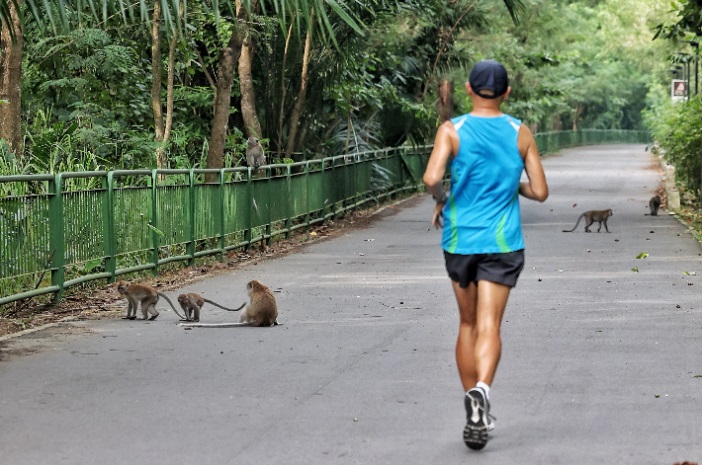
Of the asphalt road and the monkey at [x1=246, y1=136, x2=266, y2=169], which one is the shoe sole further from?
the monkey at [x1=246, y1=136, x2=266, y2=169]

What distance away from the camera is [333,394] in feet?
29.4

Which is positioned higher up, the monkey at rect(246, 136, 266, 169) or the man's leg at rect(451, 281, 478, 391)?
the monkey at rect(246, 136, 266, 169)

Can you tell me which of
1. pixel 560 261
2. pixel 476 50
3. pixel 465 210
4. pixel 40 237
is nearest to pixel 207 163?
pixel 560 261

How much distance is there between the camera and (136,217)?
1639 centimetres

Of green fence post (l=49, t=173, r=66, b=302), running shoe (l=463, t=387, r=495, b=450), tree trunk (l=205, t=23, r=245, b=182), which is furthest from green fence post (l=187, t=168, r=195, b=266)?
running shoe (l=463, t=387, r=495, b=450)

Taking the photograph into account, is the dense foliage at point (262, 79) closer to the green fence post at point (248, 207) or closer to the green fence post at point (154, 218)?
the green fence post at point (154, 218)

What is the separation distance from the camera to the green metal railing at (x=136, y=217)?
1316cm

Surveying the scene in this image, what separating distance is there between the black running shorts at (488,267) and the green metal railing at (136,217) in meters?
6.04

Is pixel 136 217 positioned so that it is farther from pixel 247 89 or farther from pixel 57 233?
pixel 247 89

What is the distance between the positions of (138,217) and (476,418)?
9.89 m

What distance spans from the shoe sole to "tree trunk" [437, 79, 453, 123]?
40655 mm

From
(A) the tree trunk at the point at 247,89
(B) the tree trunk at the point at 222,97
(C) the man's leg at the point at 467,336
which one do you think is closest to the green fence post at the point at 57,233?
(C) the man's leg at the point at 467,336

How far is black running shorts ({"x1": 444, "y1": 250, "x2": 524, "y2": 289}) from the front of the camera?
7.45m

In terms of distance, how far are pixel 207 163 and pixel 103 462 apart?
1676cm
